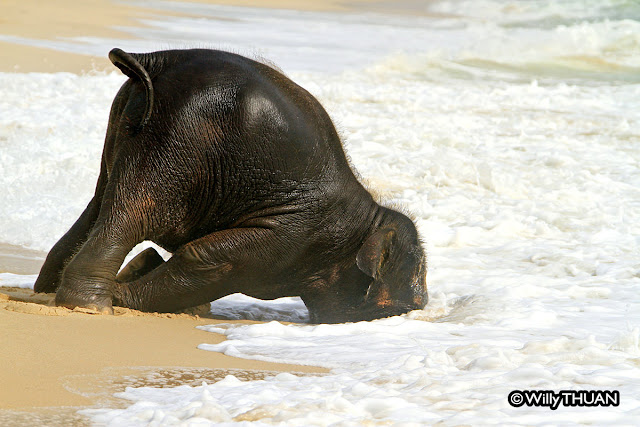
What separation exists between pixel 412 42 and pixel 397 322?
2239cm

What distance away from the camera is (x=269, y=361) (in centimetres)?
417

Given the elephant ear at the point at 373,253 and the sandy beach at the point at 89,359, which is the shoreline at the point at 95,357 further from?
the elephant ear at the point at 373,253

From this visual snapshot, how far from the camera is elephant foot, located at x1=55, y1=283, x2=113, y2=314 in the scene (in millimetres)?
4746

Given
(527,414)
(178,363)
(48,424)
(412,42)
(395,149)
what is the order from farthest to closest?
(412,42) < (395,149) < (178,363) < (527,414) < (48,424)

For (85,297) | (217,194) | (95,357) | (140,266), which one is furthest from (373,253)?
(95,357)

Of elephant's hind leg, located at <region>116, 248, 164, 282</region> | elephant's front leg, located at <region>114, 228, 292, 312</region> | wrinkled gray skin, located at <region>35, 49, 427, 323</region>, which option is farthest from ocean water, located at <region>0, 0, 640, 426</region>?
elephant's hind leg, located at <region>116, 248, 164, 282</region>

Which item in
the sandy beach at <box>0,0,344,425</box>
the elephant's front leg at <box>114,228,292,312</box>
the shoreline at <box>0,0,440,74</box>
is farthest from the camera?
the shoreline at <box>0,0,440,74</box>

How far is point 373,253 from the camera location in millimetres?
5176

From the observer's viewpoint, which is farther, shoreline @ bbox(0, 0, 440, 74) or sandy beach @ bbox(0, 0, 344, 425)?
shoreline @ bbox(0, 0, 440, 74)

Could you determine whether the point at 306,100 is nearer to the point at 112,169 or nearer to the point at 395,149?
the point at 112,169

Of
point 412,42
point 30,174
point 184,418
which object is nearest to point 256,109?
point 184,418

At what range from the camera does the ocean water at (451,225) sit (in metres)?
3.44

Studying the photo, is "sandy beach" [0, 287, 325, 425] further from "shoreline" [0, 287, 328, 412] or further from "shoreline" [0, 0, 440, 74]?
"shoreline" [0, 0, 440, 74]

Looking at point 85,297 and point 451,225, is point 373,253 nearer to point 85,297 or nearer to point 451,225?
point 85,297
